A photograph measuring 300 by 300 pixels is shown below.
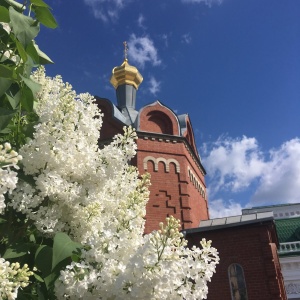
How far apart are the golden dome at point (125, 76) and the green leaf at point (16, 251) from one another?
18.8 meters

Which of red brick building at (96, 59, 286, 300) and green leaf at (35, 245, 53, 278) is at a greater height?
red brick building at (96, 59, 286, 300)

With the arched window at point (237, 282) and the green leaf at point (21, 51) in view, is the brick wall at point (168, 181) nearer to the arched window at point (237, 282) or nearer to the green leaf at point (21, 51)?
the arched window at point (237, 282)

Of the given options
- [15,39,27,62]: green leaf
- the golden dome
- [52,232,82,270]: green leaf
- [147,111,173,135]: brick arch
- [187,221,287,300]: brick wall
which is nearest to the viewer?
[52,232,82,270]: green leaf

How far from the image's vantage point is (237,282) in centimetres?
1141

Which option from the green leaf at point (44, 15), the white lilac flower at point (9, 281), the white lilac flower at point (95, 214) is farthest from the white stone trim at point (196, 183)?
the white lilac flower at point (9, 281)

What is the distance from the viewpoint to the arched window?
11258mm

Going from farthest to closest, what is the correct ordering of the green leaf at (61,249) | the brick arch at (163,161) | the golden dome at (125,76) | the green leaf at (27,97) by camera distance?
1. the golden dome at (125,76)
2. the brick arch at (163,161)
3. the green leaf at (27,97)
4. the green leaf at (61,249)

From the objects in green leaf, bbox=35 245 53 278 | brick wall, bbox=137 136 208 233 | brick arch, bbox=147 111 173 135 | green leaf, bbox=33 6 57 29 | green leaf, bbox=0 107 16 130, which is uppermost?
brick arch, bbox=147 111 173 135

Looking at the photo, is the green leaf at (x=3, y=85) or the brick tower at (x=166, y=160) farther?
the brick tower at (x=166, y=160)

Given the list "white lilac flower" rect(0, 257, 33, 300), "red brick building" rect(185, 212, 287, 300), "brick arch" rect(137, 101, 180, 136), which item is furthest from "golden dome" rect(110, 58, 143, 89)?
"white lilac flower" rect(0, 257, 33, 300)

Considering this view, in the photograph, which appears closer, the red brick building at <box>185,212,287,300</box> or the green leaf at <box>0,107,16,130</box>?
the green leaf at <box>0,107,16,130</box>

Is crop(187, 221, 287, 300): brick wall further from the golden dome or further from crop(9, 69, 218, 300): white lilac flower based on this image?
the golden dome

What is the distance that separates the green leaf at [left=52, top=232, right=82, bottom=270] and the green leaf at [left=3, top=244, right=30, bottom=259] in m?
0.22

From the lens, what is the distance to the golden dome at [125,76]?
20719 millimetres
